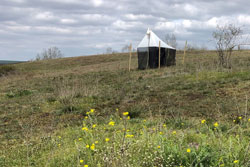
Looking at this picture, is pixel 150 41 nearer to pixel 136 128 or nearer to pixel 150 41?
pixel 150 41

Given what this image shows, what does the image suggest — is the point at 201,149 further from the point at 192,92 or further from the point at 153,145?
the point at 192,92

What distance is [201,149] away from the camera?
96.3 inches

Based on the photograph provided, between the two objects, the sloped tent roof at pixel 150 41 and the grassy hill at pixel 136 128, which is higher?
the sloped tent roof at pixel 150 41

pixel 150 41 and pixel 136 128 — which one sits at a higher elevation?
pixel 150 41

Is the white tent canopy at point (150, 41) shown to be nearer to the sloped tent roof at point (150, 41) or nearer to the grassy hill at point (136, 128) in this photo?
the sloped tent roof at point (150, 41)

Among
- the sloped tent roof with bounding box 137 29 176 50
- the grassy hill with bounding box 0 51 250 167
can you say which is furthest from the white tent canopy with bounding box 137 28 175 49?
the grassy hill with bounding box 0 51 250 167

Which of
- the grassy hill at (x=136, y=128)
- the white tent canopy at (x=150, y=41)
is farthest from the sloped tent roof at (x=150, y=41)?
the grassy hill at (x=136, y=128)

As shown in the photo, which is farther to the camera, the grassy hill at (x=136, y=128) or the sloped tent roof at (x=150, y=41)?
the sloped tent roof at (x=150, y=41)

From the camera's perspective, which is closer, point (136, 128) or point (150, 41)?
point (136, 128)

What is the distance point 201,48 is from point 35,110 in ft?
108

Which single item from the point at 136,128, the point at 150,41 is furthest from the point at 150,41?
the point at 136,128

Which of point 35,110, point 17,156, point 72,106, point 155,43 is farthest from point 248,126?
point 155,43

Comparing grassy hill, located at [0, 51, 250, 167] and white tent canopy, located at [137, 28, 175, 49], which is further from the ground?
white tent canopy, located at [137, 28, 175, 49]

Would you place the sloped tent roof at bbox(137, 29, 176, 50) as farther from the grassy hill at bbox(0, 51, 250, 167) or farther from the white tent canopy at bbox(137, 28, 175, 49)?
the grassy hill at bbox(0, 51, 250, 167)
